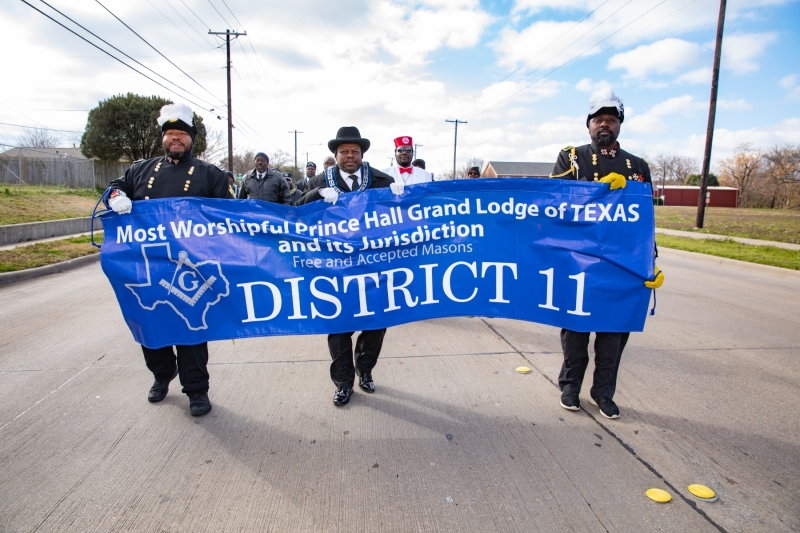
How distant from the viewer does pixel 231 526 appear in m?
2.36

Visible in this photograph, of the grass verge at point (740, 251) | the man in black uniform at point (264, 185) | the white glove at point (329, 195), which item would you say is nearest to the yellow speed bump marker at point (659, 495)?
the white glove at point (329, 195)

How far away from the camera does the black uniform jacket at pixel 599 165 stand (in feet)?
12.0

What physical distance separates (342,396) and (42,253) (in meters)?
10.1

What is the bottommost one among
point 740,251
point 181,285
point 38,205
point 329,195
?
point 740,251

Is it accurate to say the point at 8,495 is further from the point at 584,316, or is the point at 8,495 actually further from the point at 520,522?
the point at 584,316

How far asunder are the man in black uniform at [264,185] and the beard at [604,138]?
17.8 feet

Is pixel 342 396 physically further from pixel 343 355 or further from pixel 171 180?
pixel 171 180

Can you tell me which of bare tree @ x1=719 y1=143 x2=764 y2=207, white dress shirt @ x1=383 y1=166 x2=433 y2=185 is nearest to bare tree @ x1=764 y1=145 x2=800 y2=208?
bare tree @ x1=719 y1=143 x2=764 y2=207

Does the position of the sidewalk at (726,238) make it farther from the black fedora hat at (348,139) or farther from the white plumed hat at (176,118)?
the white plumed hat at (176,118)

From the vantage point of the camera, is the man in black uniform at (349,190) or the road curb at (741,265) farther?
the road curb at (741,265)

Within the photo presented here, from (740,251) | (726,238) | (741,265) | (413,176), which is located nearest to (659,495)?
(413,176)

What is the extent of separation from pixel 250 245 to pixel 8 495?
74.6 inches

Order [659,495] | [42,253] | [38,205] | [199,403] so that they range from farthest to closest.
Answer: [38,205] → [42,253] → [199,403] → [659,495]

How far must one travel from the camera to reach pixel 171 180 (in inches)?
147
